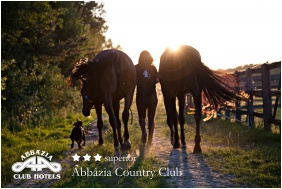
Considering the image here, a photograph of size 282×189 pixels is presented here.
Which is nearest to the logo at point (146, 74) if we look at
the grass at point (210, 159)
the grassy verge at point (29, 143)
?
the grass at point (210, 159)

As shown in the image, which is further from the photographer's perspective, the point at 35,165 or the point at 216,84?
the point at 216,84

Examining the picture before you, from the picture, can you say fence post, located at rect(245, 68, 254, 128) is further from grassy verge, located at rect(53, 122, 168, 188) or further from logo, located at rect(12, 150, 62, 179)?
logo, located at rect(12, 150, 62, 179)

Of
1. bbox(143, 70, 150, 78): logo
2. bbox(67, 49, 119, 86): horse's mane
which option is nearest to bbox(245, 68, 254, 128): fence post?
bbox(143, 70, 150, 78): logo

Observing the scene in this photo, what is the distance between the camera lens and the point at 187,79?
725cm

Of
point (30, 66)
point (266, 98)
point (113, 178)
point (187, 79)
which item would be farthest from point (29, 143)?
point (266, 98)

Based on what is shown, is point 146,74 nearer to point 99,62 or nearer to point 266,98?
point 99,62

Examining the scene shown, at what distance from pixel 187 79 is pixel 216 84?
28.6 inches

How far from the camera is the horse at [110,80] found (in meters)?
6.75

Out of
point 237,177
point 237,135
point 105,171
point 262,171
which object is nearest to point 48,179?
point 105,171

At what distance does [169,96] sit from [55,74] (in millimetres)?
8857

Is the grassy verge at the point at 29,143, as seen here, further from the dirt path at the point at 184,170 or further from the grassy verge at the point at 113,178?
the grassy verge at the point at 113,178

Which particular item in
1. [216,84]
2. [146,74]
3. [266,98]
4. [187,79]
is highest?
[146,74]

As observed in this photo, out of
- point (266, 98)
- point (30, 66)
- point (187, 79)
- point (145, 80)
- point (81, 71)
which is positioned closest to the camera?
point (187, 79)

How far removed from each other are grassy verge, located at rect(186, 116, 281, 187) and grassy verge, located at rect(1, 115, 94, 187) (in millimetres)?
3397
